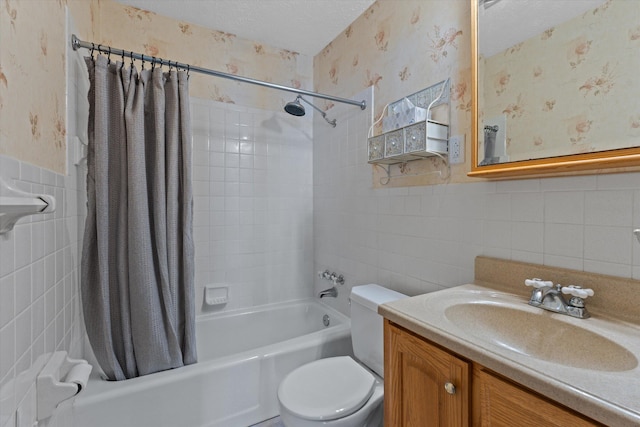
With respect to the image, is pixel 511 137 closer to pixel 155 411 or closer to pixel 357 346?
pixel 357 346

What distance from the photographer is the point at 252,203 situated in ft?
7.44

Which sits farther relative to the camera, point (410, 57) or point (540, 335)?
point (410, 57)

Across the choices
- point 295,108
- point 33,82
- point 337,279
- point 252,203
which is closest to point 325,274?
point 337,279

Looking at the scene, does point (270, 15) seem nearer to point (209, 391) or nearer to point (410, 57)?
point (410, 57)

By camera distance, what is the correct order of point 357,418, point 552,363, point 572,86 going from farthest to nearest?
point 357,418
point 572,86
point 552,363

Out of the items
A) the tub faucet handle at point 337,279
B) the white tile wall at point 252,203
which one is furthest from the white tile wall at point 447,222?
the white tile wall at point 252,203

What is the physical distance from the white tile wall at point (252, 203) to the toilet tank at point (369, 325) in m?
1.01

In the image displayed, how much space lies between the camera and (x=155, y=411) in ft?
4.30

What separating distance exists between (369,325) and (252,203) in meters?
1.31

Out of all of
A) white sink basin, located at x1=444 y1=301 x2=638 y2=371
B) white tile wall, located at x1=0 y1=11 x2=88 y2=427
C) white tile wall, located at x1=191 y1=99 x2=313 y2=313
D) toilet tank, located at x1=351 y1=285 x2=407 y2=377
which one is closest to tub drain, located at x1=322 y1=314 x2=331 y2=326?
white tile wall, located at x1=191 y1=99 x2=313 y2=313

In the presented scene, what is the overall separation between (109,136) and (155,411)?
132 cm

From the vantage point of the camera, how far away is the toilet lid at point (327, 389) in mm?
1110

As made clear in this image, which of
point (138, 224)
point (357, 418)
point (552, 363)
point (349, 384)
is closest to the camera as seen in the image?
point (552, 363)

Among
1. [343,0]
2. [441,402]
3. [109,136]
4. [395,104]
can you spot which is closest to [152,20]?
[109,136]
